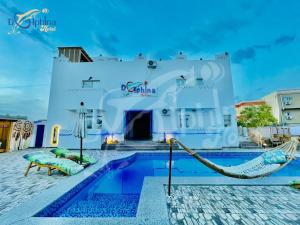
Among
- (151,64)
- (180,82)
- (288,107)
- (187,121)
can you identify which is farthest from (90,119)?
(288,107)

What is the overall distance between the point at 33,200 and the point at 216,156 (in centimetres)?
975

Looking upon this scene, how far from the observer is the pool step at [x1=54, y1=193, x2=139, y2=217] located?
9.34 feet

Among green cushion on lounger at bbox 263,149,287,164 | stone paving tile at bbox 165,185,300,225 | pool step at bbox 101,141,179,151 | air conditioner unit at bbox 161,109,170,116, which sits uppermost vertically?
air conditioner unit at bbox 161,109,170,116

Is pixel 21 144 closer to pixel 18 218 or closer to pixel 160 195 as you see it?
pixel 18 218

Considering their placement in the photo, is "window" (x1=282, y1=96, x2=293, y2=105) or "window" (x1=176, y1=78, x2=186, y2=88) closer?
"window" (x1=176, y1=78, x2=186, y2=88)

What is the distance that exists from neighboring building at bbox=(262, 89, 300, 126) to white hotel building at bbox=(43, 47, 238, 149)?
1901 cm

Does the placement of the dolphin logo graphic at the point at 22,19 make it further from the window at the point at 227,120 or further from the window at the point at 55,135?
the window at the point at 227,120

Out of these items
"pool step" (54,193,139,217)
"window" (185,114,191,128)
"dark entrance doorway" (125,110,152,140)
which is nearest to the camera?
"pool step" (54,193,139,217)

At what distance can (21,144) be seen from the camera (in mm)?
11578

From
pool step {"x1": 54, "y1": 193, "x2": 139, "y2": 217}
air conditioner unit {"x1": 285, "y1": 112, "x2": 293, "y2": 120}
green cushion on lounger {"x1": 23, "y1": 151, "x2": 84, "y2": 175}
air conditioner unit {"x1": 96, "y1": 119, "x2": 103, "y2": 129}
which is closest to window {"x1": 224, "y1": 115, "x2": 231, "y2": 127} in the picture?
air conditioner unit {"x1": 96, "y1": 119, "x2": 103, "y2": 129}

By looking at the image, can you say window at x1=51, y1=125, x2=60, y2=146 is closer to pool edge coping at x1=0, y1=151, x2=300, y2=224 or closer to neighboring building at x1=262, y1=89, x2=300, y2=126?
pool edge coping at x1=0, y1=151, x2=300, y2=224

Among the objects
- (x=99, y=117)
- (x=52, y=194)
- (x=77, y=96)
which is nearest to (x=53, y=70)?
(x=77, y=96)

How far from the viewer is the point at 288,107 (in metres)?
24.3

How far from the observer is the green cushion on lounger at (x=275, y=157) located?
4.52 metres
